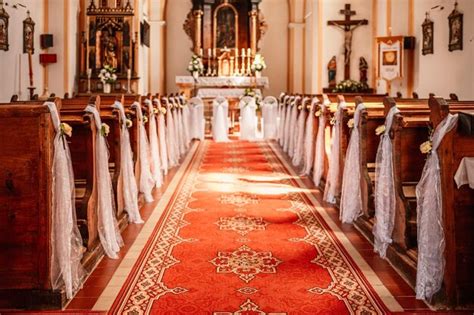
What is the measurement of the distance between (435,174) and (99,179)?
8.95 ft

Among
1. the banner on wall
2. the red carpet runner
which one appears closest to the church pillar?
the banner on wall

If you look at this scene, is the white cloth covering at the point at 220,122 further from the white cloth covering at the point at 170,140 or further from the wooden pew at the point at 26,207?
the wooden pew at the point at 26,207

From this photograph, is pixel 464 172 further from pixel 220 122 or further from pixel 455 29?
pixel 220 122

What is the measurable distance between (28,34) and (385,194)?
1036 centimetres

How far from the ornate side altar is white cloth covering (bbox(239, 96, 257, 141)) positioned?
113 inches

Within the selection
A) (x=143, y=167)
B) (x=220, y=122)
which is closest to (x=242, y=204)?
(x=143, y=167)

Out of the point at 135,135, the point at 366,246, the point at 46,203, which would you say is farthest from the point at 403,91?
the point at 46,203

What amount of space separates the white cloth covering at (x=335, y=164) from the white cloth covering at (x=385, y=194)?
1878 millimetres

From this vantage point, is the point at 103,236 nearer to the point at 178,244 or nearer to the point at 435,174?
the point at 178,244

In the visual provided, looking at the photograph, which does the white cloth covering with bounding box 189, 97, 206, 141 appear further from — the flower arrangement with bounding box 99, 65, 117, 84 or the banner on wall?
the banner on wall

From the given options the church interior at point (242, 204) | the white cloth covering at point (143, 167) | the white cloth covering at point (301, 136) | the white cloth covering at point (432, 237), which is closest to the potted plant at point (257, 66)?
the church interior at point (242, 204)

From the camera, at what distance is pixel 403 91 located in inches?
617

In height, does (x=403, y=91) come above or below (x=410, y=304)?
above

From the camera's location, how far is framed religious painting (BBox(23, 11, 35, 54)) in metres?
13.0
